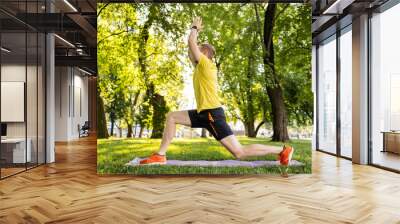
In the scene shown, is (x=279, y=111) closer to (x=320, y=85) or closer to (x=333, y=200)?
(x=333, y=200)

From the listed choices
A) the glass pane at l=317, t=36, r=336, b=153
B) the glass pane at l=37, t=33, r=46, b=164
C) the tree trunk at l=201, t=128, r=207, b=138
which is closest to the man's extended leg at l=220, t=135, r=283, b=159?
the tree trunk at l=201, t=128, r=207, b=138

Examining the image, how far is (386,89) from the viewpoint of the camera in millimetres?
7707

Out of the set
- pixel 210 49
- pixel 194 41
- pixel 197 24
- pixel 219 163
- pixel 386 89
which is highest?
pixel 197 24

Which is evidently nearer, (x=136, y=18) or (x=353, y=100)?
(x=136, y=18)

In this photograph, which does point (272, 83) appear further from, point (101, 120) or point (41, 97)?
point (41, 97)

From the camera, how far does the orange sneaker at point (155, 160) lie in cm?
679

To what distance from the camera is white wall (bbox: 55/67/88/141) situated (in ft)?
53.7

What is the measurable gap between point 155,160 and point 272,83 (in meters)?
2.35

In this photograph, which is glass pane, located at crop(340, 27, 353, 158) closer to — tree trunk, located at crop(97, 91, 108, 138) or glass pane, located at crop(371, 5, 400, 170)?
glass pane, located at crop(371, 5, 400, 170)

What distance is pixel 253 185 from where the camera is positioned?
606cm

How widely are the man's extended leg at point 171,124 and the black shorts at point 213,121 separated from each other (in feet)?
0.35

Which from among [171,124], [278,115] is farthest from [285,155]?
[171,124]

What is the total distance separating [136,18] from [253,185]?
3342 mm

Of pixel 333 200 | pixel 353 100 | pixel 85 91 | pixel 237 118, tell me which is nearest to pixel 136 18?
pixel 237 118
